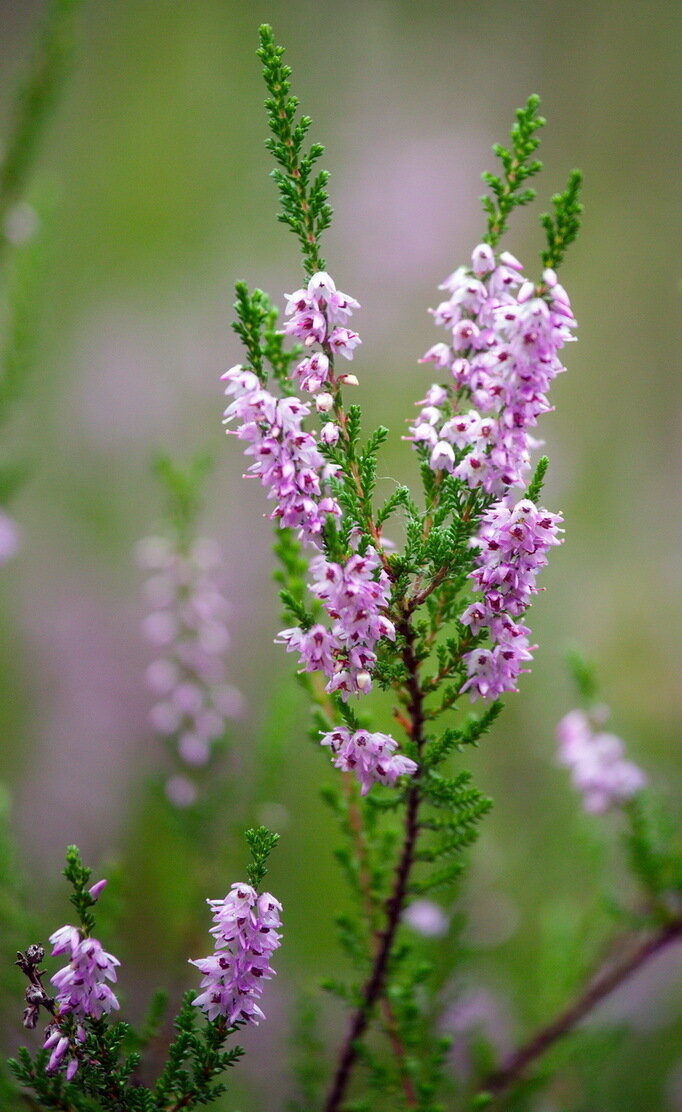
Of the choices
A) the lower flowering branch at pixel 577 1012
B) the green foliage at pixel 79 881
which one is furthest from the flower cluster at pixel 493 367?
the lower flowering branch at pixel 577 1012

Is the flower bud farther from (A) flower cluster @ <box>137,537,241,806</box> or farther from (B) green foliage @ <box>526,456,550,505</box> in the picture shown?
(A) flower cluster @ <box>137,537,241,806</box>

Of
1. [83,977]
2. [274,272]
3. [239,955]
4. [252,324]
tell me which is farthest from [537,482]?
[274,272]

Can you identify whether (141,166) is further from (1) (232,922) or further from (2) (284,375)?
(1) (232,922)

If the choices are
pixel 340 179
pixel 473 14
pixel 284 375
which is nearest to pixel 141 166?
pixel 340 179

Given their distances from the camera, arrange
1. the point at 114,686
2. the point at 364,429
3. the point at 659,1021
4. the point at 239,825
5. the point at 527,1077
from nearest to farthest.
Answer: the point at 527,1077
the point at 239,825
the point at 659,1021
the point at 364,429
the point at 114,686

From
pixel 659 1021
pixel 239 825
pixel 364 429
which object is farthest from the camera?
pixel 364 429

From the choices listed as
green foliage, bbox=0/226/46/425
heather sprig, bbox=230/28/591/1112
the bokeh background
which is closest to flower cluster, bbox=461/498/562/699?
heather sprig, bbox=230/28/591/1112

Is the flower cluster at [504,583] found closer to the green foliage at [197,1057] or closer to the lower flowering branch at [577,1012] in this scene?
the green foliage at [197,1057]

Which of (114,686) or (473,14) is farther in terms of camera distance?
(473,14)
